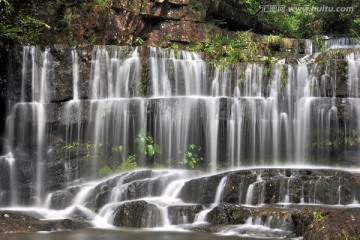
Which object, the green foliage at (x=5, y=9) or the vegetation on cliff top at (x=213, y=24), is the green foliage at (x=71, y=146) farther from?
the green foliage at (x=5, y=9)

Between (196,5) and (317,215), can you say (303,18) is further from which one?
(317,215)

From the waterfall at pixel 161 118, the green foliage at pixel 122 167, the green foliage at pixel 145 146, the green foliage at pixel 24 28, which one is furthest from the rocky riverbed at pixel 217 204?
the green foliage at pixel 24 28

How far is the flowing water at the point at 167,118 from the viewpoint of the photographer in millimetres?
14500

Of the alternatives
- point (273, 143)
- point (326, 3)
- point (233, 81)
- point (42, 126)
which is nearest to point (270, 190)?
point (273, 143)

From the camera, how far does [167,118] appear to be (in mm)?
15320

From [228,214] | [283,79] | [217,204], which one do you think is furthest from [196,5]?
[228,214]

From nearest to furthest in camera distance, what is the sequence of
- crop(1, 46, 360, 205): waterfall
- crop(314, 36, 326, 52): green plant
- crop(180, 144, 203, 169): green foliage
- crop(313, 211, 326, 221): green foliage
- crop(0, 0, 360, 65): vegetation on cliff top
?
crop(313, 211, 326, 221): green foliage < crop(1, 46, 360, 205): waterfall < crop(180, 144, 203, 169): green foliage < crop(0, 0, 360, 65): vegetation on cliff top < crop(314, 36, 326, 52): green plant

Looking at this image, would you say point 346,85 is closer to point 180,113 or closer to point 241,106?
point 241,106

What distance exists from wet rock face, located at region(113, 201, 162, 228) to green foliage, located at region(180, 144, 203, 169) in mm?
4516

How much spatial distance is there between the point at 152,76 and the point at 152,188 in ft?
16.2

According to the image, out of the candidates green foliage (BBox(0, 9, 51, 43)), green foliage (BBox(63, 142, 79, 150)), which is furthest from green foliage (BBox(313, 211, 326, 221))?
green foliage (BBox(0, 9, 51, 43))

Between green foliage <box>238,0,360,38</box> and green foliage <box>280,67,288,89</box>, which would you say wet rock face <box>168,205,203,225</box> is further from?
green foliage <box>238,0,360,38</box>

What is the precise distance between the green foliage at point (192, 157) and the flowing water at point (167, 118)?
38 mm

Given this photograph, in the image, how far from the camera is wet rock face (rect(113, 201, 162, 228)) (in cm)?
1073
